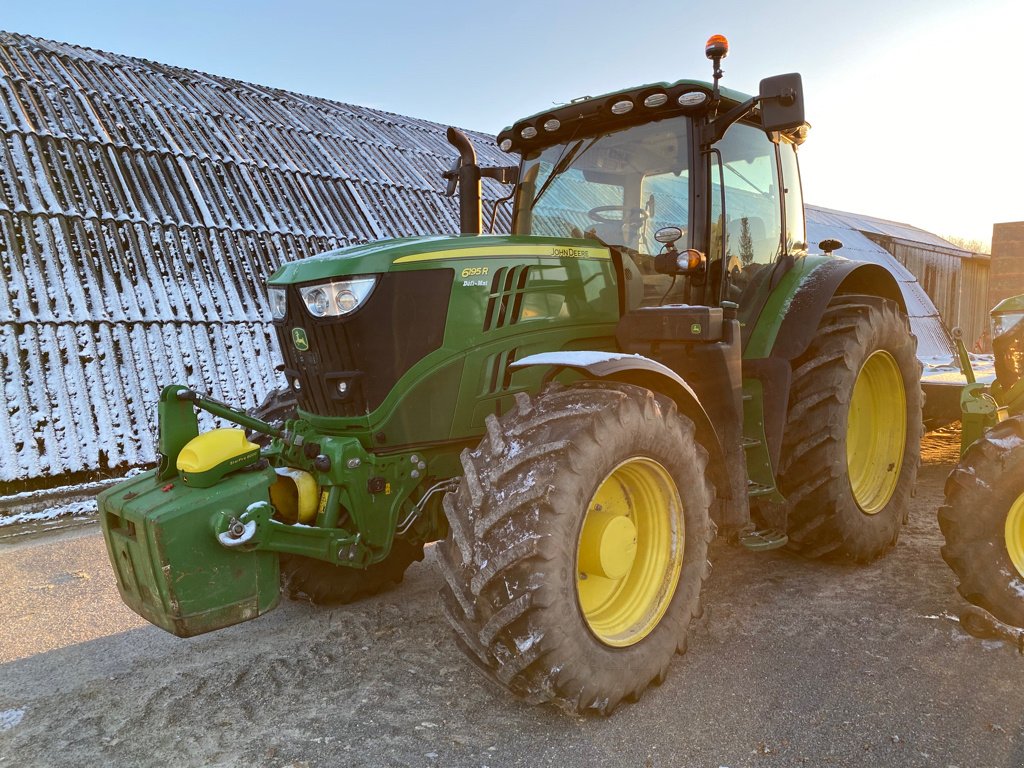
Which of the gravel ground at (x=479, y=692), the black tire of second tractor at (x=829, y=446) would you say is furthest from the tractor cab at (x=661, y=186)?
the gravel ground at (x=479, y=692)

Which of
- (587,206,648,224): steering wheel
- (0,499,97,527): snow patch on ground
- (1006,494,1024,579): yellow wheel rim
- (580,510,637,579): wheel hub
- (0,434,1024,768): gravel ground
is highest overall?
(587,206,648,224): steering wheel

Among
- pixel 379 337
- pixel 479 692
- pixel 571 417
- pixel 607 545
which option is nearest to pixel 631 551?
pixel 607 545

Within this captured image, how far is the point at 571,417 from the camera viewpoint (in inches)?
103

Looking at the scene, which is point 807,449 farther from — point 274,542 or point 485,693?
point 274,542

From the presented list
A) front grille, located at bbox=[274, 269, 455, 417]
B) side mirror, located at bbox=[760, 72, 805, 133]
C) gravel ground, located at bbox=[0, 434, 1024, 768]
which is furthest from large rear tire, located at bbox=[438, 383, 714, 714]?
side mirror, located at bbox=[760, 72, 805, 133]

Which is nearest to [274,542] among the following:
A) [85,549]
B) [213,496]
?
[213,496]

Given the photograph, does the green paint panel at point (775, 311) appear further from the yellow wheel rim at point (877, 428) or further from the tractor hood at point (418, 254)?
the tractor hood at point (418, 254)

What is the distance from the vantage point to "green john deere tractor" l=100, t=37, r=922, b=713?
2551 millimetres

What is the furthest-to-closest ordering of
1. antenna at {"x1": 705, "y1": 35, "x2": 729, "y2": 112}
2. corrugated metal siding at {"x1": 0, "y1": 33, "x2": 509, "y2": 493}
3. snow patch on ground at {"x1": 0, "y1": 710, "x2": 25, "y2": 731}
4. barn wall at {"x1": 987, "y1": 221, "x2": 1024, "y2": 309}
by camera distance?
barn wall at {"x1": 987, "y1": 221, "x2": 1024, "y2": 309}, corrugated metal siding at {"x1": 0, "y1": 33, "x2": 509, "y2": 493}, antenna at {"x1": 705, "y1": 35, "x2": 729, "y2": 112}, snow patch on ground at {"x1": 0, "y1": 710, "x2": 25, "y2": 731}

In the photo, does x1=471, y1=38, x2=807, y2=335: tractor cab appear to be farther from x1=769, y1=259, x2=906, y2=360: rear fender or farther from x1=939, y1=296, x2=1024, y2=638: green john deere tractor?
x1=939, y1=296, x2=1024, y2=638: green john deere tractor

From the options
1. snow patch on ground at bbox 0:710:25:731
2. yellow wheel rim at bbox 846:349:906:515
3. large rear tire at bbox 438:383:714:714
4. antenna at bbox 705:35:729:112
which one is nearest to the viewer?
large rear tire at bbox 438:383:714:714

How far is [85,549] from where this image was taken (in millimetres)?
5133

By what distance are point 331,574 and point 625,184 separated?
2387 mm

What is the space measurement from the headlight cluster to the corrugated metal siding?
7.13 feet
